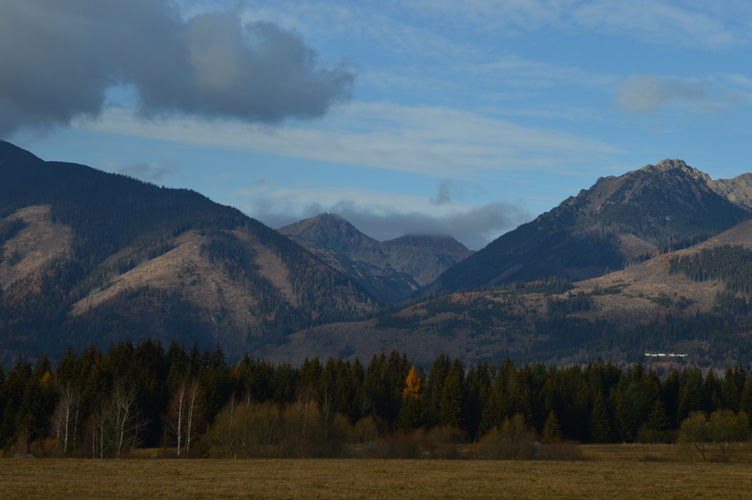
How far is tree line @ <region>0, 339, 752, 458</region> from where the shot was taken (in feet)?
332

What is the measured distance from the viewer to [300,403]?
127m

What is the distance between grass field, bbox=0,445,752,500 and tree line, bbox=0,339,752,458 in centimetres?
1787

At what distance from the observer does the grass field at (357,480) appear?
55875mm

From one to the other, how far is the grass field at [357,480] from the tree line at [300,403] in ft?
58.6

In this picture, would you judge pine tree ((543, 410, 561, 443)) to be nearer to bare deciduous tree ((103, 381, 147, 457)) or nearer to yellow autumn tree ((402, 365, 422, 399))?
yellow autumn tree ((402, 365, 422, 399))

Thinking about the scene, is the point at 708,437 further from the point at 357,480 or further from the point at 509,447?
the point at 357,480

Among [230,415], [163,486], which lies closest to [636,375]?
[230,415]

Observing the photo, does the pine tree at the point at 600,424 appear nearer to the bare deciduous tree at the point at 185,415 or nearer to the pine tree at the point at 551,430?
the pine tree at the point at 551,430

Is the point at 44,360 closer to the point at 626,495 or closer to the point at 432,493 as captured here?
the point at 432,493

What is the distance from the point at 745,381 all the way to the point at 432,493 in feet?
416

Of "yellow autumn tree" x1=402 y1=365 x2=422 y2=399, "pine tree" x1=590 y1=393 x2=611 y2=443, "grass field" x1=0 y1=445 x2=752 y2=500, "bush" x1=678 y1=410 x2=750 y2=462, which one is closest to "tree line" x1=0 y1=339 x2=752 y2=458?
"pine tree" x1=590 y1=393 x2=611 y2=443

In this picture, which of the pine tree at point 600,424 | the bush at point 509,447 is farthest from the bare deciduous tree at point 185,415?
the pine tree at point 600,424

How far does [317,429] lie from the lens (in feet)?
360

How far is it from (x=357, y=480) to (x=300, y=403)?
62.8 metres
